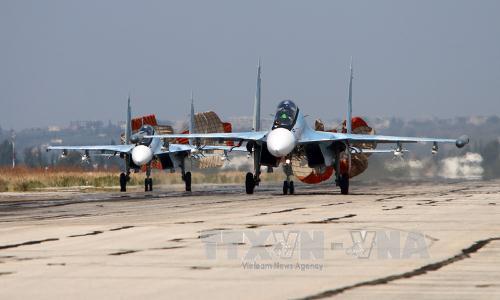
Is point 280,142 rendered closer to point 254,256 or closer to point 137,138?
point 137,138

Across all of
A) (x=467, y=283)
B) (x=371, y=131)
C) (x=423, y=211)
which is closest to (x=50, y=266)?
(x=467, y=283)

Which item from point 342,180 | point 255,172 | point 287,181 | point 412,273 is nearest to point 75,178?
point 255,172

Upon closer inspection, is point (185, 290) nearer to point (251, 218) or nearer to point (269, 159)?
point (251, 218)

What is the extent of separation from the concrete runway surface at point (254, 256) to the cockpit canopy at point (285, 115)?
13.6 meters

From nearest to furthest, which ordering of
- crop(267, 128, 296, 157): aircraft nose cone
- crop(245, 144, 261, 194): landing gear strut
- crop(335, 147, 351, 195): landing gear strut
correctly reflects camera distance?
crop(267, 128, 296, 157): aircraft nose cone, crop(245, 144, 261, 194): landing gear strut, crop(335, 147, 351, 195): landing gear strut

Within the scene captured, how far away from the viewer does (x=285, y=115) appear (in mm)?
40438

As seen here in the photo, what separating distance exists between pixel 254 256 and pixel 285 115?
84.2 feet

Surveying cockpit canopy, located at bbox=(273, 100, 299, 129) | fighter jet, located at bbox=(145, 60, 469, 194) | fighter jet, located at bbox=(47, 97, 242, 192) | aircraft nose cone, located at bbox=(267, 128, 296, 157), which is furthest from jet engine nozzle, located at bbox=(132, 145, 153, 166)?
aircraft nose cone, located at bbox=(267, 128, 296, 157)

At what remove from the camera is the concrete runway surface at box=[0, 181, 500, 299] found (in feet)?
38.0

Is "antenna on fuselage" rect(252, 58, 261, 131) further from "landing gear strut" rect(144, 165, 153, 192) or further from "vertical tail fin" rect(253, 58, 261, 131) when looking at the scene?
"landing gear strut" rect(144, 165, 153, 192)

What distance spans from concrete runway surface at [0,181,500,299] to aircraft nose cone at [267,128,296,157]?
11996mm

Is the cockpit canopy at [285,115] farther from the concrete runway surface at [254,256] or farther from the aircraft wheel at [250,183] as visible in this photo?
the concrete runway surface at [254,256]

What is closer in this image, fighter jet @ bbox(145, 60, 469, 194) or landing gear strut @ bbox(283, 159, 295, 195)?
fighter jet @ bbox(145, 60, 469, 194)

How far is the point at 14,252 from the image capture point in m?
16.5
